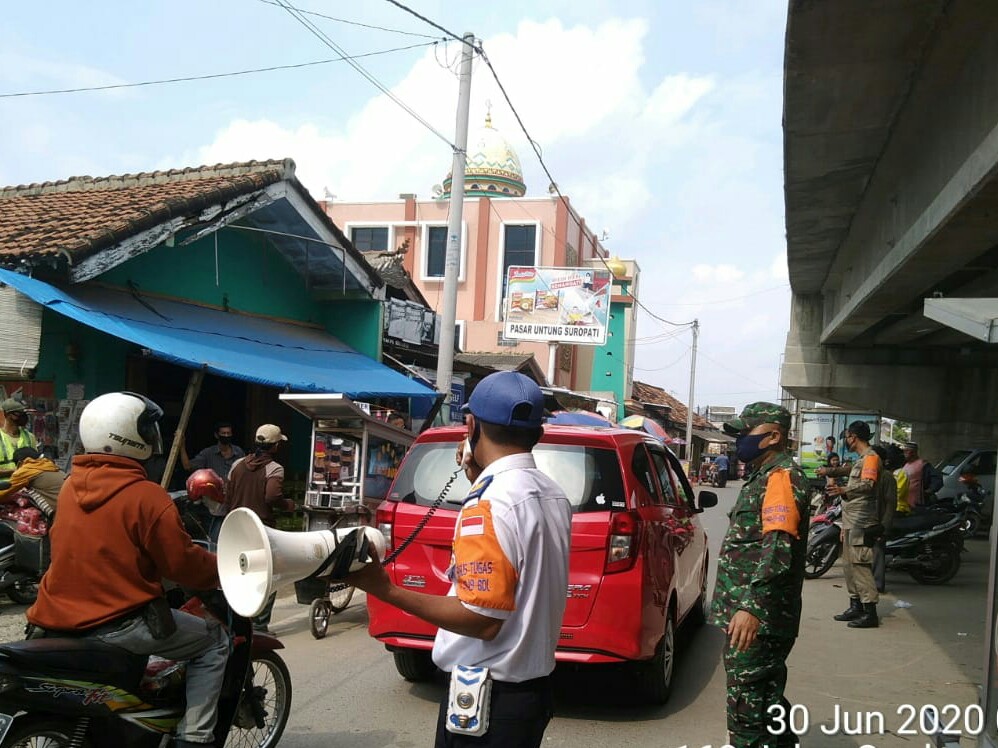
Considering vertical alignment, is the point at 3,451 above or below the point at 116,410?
below

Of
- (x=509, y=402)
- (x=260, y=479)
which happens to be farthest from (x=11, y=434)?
(x=509, y=402)

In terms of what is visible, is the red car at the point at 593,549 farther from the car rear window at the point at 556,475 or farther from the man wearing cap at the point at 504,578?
the man wearing cap at the point at 504,578

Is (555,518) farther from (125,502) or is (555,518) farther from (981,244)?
(981,244)

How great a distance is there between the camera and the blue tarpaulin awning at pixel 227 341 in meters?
8.80

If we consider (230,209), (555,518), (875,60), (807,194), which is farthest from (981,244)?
(230,209)

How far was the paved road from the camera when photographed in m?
4.89

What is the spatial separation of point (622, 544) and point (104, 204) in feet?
29.8

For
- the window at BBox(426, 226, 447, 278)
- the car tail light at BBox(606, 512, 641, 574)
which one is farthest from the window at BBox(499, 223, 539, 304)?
the car tail light at BBox(606, 512, 641, 574)

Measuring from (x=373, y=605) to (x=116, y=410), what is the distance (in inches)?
96.9

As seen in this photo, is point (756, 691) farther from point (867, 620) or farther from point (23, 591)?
point (23, 591)

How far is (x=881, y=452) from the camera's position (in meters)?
8.87

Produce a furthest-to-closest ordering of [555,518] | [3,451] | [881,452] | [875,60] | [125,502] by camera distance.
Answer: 1. [881,452]
2. [3,451]
3. [875,60]
4. [125,502]
5. [555,518]

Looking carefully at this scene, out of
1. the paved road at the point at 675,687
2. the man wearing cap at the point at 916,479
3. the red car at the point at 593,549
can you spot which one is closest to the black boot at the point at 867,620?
the paved road at the point at 675,687

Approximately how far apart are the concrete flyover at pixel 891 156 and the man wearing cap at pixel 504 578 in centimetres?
307
